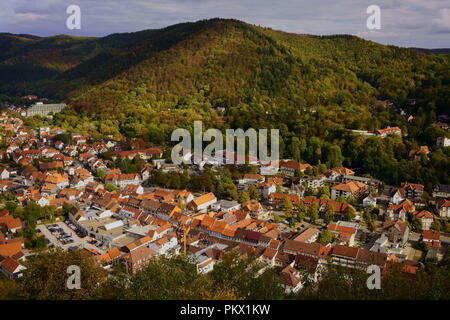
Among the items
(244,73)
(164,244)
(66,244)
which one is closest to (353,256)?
(164,244)

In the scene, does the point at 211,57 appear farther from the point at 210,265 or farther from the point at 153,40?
the point at 210,265

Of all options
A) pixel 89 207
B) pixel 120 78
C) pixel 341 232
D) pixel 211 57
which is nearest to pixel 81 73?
pixel 120 78

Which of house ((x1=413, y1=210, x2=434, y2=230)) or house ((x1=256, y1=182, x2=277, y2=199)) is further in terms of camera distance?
house ((x1=256, y1=182, x2=277, y2=199))

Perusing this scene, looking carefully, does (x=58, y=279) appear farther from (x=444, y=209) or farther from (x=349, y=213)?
(x=444, y=209)

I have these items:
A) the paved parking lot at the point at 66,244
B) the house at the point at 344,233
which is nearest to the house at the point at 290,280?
the house at the point at 344,233

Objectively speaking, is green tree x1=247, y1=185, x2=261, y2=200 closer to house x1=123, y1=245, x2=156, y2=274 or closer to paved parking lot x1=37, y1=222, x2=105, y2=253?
house x1=123, y1=245, x2=156, y2=274

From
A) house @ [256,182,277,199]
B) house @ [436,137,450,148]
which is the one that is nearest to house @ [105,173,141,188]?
house @ [256,182,277,199]

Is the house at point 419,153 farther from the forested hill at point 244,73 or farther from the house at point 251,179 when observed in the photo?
the forested hill at point 244,73
